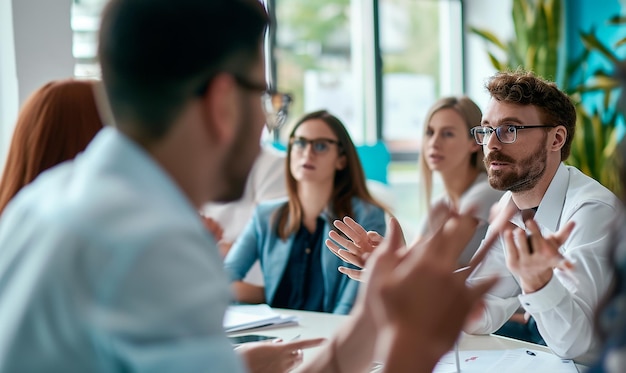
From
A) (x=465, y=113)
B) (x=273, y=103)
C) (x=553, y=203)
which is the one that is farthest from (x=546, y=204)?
(x=465, y=113)

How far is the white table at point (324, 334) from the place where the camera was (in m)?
2.00

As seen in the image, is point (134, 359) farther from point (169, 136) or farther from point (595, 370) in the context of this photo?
point (595, 370)

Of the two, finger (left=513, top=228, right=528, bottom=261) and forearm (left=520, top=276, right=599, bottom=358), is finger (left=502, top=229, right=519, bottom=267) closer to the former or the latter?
finger (left=513, top=228, right=528, bottom=261)

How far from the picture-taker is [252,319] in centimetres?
234

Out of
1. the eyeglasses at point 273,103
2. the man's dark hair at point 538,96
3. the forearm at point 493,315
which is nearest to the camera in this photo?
the eyeglasses at point 273,103

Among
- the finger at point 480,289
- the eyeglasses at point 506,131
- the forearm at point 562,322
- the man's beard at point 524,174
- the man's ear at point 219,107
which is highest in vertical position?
the man's ear at point 219,107

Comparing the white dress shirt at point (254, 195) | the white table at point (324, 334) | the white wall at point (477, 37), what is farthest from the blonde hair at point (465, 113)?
the white wall at point (477, 37)

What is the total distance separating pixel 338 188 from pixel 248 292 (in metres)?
0.63

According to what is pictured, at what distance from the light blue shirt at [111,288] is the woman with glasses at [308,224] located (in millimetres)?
2207

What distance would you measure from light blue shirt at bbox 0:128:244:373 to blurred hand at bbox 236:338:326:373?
63 centimetres

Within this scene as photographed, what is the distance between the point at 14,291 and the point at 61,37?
3.27m

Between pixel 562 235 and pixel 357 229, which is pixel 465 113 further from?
pixel 562 235

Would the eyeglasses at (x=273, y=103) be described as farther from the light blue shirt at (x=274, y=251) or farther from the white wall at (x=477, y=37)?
the white wall at (x=477, y=37)

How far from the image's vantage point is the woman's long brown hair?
3.35 metres
